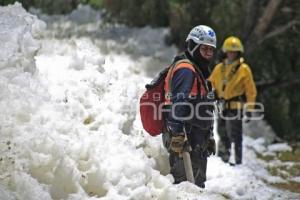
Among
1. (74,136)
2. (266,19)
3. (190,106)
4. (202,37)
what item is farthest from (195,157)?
(266,19)

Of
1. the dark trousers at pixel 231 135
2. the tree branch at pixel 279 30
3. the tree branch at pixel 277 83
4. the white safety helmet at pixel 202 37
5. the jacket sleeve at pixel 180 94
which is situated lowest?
the dark trousers at pixel 231 135

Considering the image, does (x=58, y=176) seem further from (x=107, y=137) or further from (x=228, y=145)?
(x=228, y=145)

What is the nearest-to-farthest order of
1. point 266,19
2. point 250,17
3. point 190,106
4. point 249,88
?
point 190,106 < point 249,88 < point 266,19 < point 250,17

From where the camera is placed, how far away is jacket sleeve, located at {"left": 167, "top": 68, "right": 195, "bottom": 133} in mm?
5703

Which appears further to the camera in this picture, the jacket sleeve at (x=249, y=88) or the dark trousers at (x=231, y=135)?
the dark trousers at (x=231, y=135)

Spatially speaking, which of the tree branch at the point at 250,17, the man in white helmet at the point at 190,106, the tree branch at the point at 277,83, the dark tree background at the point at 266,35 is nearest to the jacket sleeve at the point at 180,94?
the man in white helmet at the point at 190,106

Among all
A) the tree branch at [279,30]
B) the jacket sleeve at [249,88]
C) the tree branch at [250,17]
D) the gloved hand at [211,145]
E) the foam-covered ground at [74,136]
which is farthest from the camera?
the tree branch at [250,17]

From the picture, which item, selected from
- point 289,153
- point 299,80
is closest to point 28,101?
point 289,153

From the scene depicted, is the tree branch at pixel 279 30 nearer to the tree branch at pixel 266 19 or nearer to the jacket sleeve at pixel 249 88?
the tree branch at pixel 266 19

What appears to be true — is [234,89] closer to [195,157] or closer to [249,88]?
[249,88]

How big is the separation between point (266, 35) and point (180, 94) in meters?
10.2

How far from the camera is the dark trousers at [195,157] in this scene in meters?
6.14

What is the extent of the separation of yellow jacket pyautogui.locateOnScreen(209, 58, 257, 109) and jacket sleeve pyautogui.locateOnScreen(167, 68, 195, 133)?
13.5 ft

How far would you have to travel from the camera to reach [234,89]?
9.95 meters
